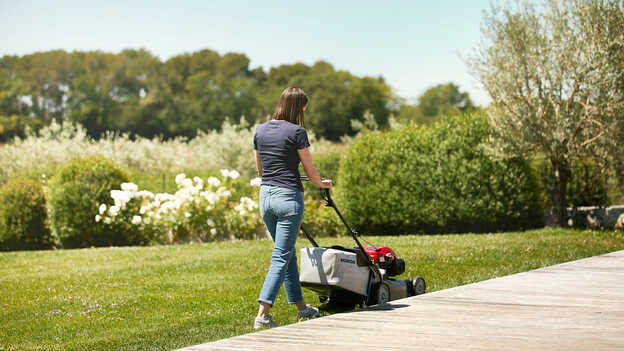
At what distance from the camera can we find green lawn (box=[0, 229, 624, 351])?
5.79 metres

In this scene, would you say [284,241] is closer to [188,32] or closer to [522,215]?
[522,215]

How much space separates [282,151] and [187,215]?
9.76m

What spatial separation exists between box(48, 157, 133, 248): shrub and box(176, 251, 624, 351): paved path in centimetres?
1090

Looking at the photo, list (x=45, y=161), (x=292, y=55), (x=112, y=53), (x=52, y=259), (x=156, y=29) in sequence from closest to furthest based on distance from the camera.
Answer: (x=52, y=259), (x=45, y=161), (x=156, y=29), (x=292, y=55), (x=112, y=53)

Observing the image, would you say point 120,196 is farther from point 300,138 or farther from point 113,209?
point 300,138

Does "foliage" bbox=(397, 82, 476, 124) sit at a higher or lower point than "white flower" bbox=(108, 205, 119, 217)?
higher

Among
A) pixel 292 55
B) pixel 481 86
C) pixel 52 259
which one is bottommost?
pixel 52 259

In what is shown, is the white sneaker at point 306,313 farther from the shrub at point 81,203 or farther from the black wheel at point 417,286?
the shrub at point 81,203

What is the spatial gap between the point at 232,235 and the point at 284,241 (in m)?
10.1

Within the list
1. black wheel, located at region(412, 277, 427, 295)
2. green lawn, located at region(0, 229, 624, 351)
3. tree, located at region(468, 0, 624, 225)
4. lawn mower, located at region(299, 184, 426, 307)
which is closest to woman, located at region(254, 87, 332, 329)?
lawn mower, located at region(299, 184, 426, 307)

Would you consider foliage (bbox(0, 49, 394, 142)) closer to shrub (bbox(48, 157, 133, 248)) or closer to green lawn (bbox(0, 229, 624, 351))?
shrub (bbox(48, 157, 133, 248))

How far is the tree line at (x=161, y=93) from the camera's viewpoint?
254 ft

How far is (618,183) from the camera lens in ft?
47.5

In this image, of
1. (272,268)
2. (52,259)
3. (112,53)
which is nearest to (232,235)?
(52,259)
